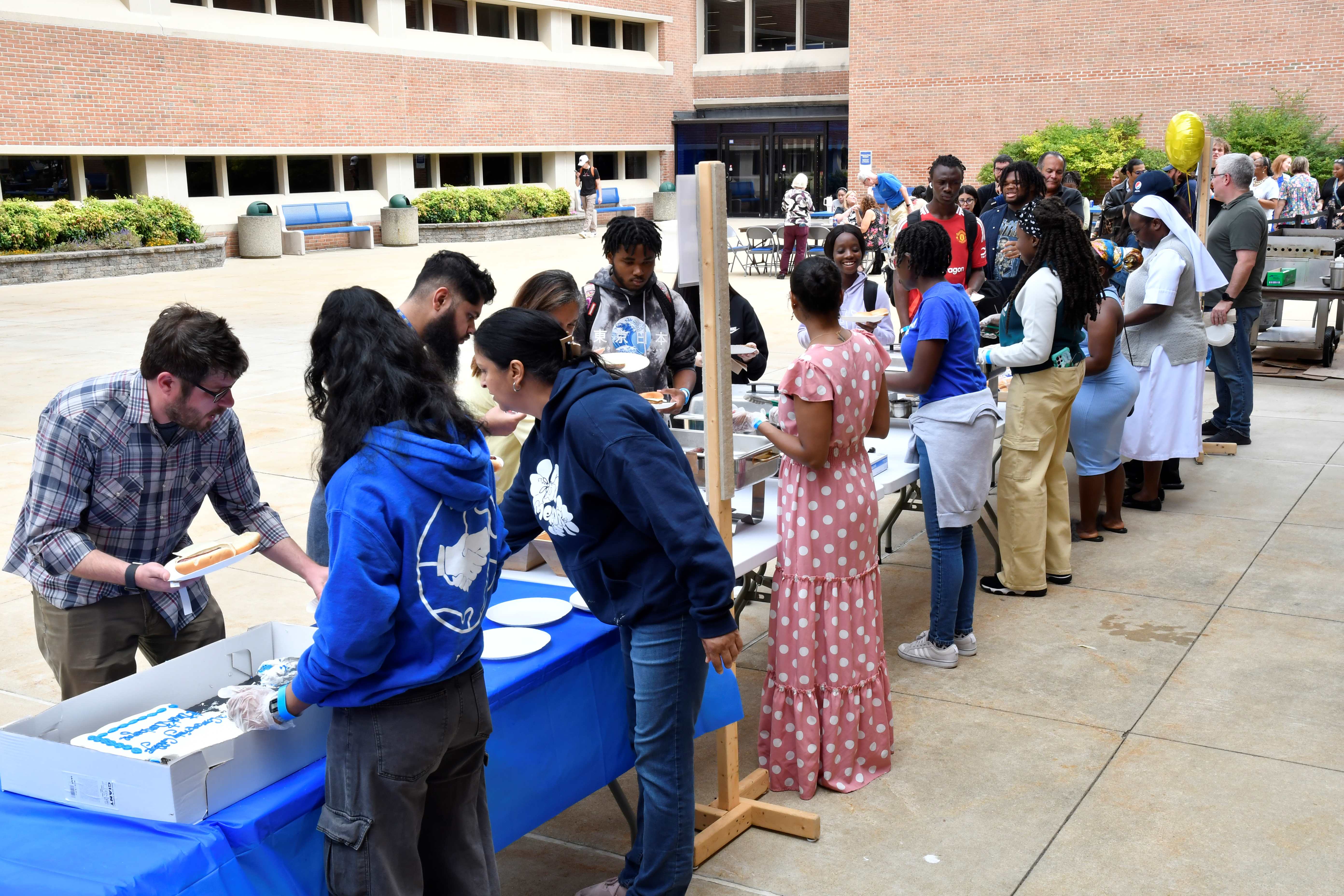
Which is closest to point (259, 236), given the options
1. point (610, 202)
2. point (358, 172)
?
point (358, 172)

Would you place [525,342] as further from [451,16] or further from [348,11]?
[451,16]

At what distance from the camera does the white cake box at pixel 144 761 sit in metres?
2.19

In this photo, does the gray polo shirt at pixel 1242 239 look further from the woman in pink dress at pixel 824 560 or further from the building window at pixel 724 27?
the building window at pixel 724 27

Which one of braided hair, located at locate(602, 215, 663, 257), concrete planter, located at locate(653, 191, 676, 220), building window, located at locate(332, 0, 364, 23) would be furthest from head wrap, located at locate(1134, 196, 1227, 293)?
concrete planter, located at locate(653, 191, 676, 220)

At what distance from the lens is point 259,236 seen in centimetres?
2477

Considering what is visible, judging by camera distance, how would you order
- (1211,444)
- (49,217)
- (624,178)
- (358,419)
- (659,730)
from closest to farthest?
1. (358,419)
2. (659,730)
3. (1211,444)
4. (49,217)
5. (624,178)

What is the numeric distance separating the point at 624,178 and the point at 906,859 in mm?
34980

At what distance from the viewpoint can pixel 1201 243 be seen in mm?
7941

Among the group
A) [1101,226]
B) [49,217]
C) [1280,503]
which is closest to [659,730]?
[1280,503]

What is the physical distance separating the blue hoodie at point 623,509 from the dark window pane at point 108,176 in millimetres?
24275

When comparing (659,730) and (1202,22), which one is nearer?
(659,730)

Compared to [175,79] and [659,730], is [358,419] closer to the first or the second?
[659,730]

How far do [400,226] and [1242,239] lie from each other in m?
22.0

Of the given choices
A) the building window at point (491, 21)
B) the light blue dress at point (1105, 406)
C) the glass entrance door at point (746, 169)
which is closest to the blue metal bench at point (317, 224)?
the building window at point (491, 21)
